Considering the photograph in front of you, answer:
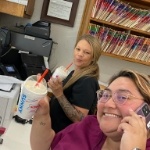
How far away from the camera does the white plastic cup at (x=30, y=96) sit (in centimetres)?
104

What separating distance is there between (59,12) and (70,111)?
72.1 inches

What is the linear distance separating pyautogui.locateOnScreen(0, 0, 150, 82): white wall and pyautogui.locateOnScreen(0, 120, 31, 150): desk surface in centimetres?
162

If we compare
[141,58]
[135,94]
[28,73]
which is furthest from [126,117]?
[141,58]

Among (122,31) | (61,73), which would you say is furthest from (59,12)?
(61,73)

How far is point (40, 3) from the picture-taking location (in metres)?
3.14

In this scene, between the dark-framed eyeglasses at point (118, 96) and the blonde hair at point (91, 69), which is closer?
the dark-framed eyeglasses at point (118, 96)

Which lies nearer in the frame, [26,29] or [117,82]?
[117,82]

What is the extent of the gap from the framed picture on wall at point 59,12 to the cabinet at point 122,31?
0.75 feet

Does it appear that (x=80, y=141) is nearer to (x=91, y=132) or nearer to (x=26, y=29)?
(x=91, y=132)

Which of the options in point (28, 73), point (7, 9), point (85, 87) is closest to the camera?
point (85, 87)

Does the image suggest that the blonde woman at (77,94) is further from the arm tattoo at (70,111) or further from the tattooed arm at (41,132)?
the tattooed arm at (41,132)

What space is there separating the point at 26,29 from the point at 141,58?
126cm

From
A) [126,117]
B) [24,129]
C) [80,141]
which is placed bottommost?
[24,129]

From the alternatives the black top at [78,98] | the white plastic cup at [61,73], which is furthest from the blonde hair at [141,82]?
the white plastic cup at [61,73]
